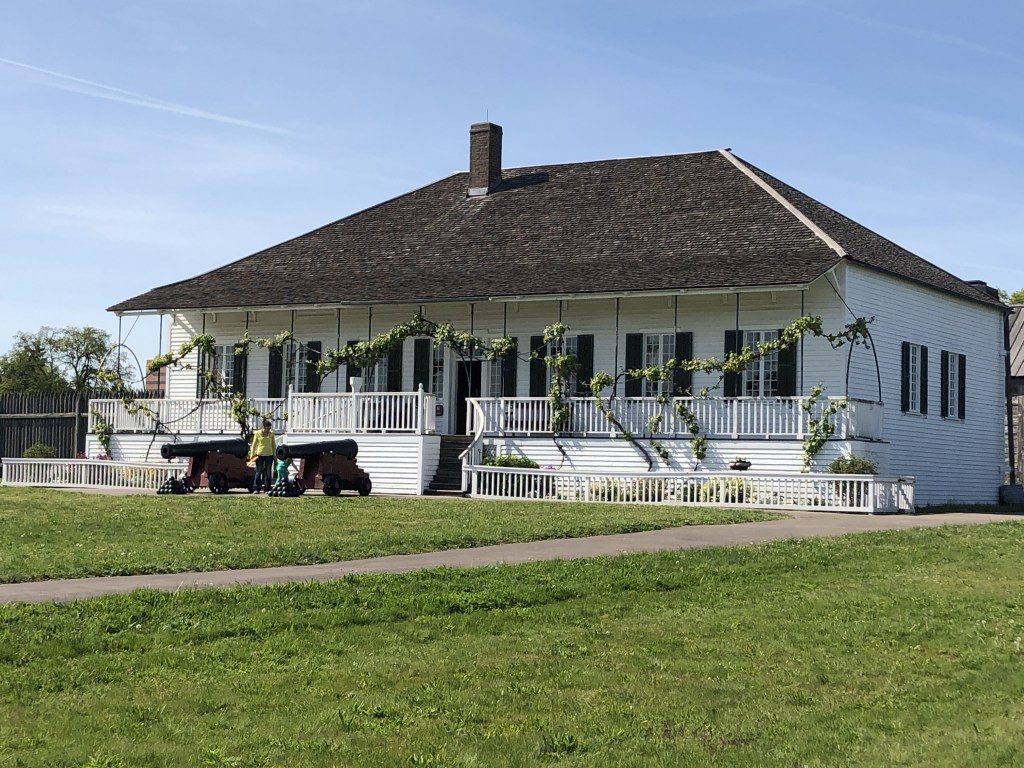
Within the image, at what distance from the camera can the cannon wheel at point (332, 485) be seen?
2939 centimetres

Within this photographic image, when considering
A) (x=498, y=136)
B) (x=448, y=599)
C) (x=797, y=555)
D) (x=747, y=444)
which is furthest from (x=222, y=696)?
(x=498, y=136)

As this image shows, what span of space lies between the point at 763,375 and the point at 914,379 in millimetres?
4772

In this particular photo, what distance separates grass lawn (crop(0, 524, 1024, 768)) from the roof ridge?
1877cm

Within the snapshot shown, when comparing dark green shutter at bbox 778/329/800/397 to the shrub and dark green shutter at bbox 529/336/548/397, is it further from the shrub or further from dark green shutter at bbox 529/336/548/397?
dark green shutter at bbox 529/336/548/397

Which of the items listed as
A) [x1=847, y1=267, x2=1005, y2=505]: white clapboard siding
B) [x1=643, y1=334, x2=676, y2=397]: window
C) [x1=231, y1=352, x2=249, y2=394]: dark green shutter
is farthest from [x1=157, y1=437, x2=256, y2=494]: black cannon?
[x1=847, y1=267, x2=1005, y2=505]: white clapboard siding

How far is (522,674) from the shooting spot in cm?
916

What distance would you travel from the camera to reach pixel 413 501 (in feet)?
90.8

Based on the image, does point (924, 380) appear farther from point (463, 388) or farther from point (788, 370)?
point (463, 388)

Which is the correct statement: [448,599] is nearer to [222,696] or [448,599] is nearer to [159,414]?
[222,696]

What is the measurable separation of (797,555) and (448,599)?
5.80m

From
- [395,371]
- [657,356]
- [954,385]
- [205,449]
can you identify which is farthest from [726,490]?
[954,385]

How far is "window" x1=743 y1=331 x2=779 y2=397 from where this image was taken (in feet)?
106

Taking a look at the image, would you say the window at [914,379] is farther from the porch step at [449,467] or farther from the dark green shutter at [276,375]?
the dark green shutter at [276,375]

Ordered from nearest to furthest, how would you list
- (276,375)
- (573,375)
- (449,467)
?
(449,467), (573,375), (276,375)
